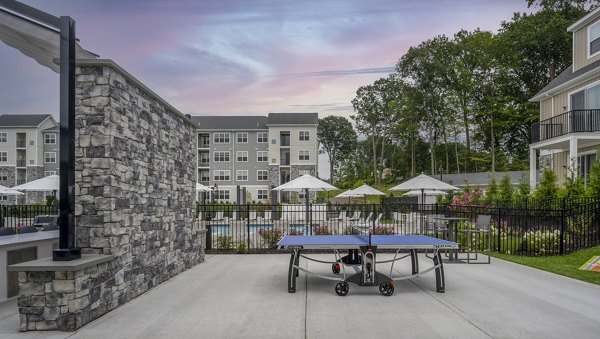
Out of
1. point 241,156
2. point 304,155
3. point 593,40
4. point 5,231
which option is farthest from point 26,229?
point 241,156

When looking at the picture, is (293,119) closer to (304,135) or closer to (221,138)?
(304,135)

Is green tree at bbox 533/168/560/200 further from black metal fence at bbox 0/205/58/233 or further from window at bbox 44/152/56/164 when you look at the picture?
window at bbox 44/152/56/164

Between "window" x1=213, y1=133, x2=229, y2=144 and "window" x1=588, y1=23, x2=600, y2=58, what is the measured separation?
36989 millimetres

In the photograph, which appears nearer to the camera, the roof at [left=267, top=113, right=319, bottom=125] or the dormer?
the dormer

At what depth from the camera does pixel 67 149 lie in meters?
5.97

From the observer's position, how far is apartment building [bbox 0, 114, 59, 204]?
4234cm

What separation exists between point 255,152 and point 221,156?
161 inches

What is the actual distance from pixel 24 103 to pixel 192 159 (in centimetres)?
410

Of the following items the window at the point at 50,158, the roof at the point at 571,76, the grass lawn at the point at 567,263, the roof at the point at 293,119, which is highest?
the roof at the point at 293,119

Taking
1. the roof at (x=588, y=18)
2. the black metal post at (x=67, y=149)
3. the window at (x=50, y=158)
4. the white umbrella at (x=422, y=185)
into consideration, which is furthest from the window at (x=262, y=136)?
the black metal post at (x=67, y=149)

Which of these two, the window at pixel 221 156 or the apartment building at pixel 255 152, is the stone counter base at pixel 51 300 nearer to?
the apartment building at pixel 255 152

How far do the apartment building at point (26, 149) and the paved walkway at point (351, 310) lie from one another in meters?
41.0

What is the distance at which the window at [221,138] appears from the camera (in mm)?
50091

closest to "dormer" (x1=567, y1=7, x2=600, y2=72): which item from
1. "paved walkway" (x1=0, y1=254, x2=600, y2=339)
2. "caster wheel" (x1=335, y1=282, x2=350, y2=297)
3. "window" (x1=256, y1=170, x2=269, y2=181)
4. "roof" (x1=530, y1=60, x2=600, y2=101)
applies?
"roof" (x1=530, y1=60, x2=600, y2=101)
